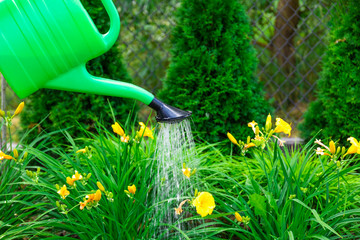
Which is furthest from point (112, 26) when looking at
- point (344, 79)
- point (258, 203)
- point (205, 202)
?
point (344, 79)

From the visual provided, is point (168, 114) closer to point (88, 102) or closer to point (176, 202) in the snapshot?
point (176, 202)

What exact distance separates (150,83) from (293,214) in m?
3.92

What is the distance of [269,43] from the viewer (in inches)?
205

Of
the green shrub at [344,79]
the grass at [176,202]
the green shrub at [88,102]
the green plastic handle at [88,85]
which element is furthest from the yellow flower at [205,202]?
the green shrub at [344,79]

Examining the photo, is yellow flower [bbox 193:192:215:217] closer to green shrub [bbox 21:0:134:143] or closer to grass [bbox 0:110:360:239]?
grass [bbox 0:110:360:239]

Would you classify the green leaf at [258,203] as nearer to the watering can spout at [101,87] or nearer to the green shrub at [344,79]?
the watering can spout at [101,87]

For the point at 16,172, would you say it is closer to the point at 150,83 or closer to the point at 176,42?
the point at 176,42

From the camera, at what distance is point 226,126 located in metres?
3.18

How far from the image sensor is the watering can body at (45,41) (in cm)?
162

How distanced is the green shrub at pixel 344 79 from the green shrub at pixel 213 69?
0.63 meters

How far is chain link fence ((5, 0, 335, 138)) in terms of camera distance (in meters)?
5.01

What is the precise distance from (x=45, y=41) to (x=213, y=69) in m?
1.64

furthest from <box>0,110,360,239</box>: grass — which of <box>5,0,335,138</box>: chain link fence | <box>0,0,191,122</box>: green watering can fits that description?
<box>5,0,335,138</box>: chain link fence

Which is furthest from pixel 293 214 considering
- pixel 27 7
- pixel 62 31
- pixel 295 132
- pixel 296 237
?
pixel 295 132
